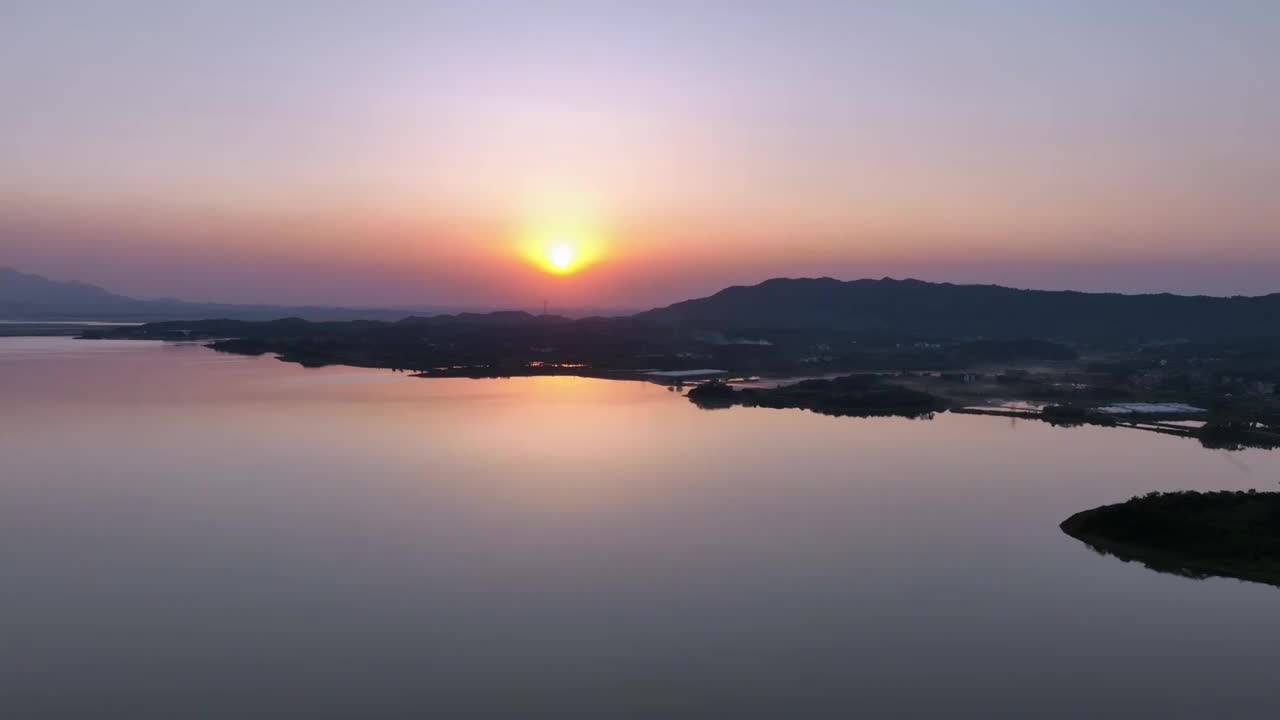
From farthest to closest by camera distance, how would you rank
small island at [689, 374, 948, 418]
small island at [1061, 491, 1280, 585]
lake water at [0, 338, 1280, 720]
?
small island at [689, 374, 948, 418], small island at [1061, 491, 1280, 585], lake water at [0, 338, 1280, 720]

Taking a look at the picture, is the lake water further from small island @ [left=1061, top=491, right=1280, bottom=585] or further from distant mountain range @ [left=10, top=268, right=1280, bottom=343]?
distant mountain range @ [left=10, top=268, right=1280, bottom=343]

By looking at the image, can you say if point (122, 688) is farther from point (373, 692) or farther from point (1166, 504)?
point (1166, 504)

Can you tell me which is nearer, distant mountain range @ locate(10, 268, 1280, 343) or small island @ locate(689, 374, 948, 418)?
small island @ locate(689, 374, 948, 418)

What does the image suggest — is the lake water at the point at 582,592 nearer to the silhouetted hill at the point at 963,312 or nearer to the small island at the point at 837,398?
the small island at the point at 837,398

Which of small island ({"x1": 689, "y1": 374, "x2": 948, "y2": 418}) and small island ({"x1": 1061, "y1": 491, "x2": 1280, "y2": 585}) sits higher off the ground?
small island ({"x1": 689, "y1": 374, "x2": 948, "y2": 418})

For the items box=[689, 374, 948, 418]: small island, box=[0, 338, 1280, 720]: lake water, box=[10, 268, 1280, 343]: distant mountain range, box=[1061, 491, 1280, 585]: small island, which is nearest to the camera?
box=[0, 338, 1280, 720]: lake water

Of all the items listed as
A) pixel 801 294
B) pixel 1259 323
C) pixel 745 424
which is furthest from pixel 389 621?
pixel 801 294

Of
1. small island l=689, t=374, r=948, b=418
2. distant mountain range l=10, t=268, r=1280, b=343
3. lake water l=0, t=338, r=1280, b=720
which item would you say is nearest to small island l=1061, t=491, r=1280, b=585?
lake water l=0, t=338, r=1280, b=720

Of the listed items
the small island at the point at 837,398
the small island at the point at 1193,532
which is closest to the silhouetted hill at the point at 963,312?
the small island at the point at 837,398
